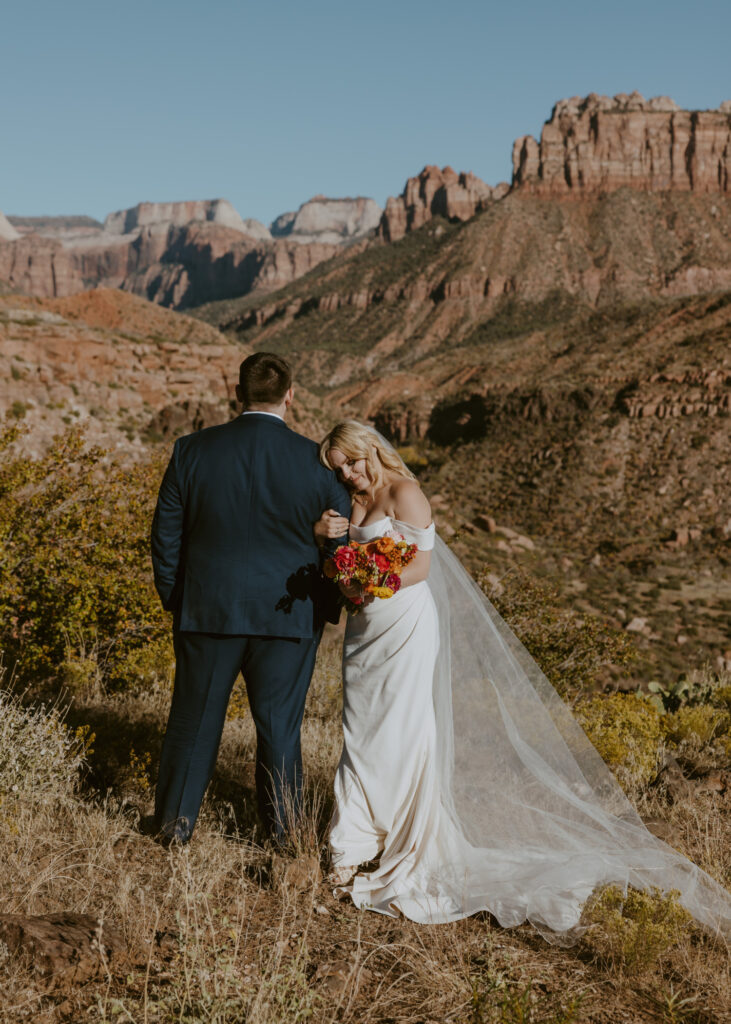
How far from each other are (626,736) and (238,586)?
3.25 m

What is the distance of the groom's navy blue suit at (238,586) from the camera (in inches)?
117

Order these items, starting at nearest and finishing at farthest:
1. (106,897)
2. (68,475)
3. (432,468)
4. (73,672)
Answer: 1. (106,897)
2. (73,672)
3. (68,475)
4. (432,468)

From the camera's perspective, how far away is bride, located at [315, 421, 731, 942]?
2.91m

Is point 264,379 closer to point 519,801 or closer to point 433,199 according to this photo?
point 519,801

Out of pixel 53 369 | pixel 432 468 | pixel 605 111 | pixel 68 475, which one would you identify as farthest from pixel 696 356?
pixel 605 111

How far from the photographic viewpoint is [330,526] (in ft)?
10.00

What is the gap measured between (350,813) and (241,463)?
1.55 m

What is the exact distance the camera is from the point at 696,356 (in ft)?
105

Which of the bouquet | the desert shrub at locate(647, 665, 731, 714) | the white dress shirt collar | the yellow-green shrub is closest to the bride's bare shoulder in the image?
the bouquet

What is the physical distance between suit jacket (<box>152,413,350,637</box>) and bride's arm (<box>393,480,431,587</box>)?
36cm

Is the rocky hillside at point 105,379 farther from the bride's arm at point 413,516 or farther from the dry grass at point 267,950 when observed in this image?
the bride's arm at point 413,516

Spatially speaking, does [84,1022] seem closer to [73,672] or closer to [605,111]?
[73,672]

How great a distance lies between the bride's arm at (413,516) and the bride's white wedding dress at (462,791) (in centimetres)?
5

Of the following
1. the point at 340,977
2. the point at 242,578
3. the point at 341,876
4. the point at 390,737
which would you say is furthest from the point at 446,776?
the point at 242,578
